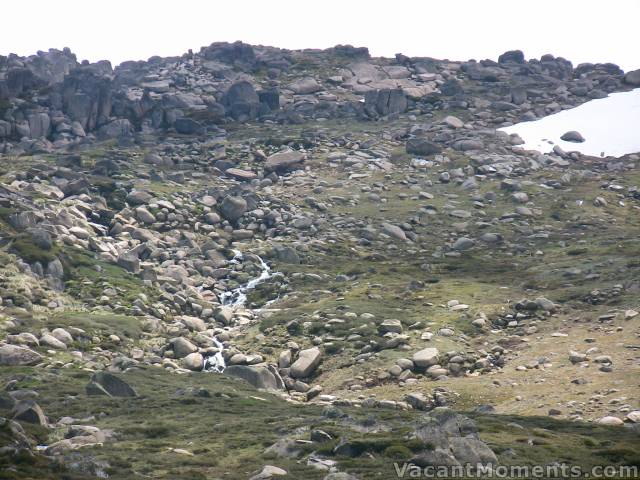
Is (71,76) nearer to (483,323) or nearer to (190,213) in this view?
(190,213)

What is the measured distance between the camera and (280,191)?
11388 cm

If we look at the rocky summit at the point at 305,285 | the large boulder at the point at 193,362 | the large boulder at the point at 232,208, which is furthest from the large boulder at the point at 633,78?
the large boulder at the point at 193,362

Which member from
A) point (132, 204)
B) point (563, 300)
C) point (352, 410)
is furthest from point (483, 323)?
point (132, 204)

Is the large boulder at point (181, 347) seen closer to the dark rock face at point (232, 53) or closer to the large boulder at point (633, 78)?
the dark rock face at point (232, 53)

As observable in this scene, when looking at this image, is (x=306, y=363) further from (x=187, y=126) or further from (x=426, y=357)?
(x=187, y=126)

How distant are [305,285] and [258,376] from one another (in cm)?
2327

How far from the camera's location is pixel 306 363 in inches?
2591

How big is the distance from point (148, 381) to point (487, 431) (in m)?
23.7

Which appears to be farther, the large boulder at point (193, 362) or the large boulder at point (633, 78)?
the large boulder at point (633, 78)

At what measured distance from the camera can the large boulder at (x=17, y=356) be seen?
58.7 meters

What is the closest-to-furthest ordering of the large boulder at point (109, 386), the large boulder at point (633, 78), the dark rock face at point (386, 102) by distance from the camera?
1. the large boulder at point (109, 386)
2. the dark rock face at point (386, 102)
3. the large boulder at point (633, 78)

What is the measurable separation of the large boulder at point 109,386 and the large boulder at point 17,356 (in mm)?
7536

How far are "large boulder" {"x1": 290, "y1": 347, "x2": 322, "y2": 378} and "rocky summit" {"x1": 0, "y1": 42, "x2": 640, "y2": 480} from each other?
0.49 ft

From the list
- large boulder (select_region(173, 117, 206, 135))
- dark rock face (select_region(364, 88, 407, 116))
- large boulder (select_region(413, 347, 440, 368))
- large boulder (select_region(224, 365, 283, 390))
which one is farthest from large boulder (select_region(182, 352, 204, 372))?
dark rock face (select_region(364, 88, 407, 116))
